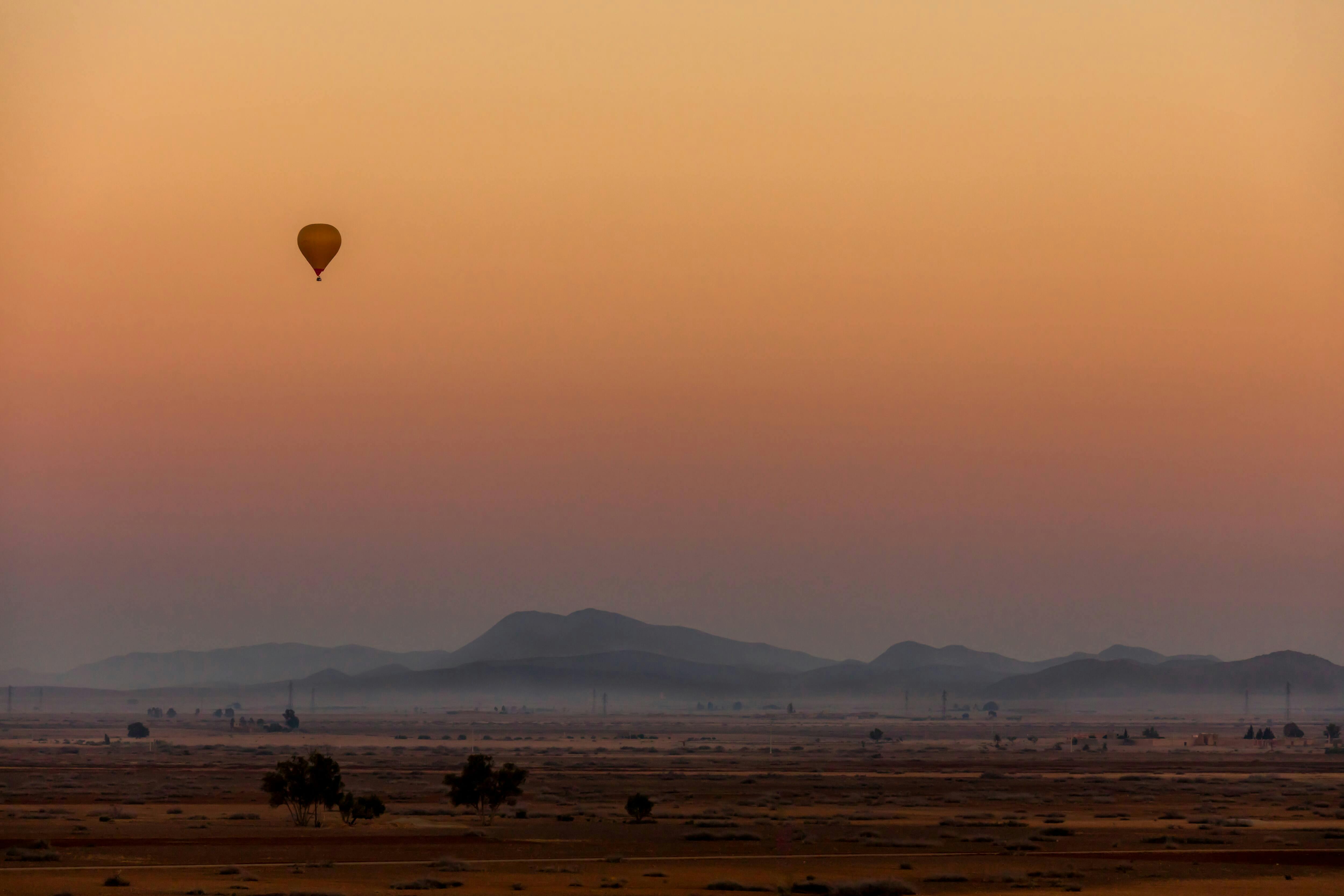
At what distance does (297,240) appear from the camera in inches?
2805

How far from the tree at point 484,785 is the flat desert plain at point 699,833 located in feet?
3.35

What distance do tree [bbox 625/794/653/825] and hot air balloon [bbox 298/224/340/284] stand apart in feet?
93.5

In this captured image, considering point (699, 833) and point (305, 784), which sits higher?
point (305, 784)

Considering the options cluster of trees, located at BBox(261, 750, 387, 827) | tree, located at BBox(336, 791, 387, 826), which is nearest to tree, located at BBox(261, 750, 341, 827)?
cluster of trees, located at BBox(261, 750, 387, 827)

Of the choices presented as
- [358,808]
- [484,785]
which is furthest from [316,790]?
[484,785]

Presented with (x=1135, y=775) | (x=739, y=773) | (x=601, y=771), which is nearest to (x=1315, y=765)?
(x=1135, y=775)

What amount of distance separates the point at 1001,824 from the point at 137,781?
61243 millimetres

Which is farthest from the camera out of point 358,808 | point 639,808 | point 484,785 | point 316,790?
point 639,808

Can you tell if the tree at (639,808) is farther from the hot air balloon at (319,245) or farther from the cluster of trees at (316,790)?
the hot air balloon at (319,245)

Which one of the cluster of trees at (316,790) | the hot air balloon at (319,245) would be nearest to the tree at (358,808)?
the cluster of trees at (316,790)

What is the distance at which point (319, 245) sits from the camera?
70.6 m

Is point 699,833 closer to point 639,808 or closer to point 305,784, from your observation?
point 639,808

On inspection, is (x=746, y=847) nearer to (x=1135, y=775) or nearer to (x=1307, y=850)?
(x=1307, y=850)

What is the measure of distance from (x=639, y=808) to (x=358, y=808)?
13.5 meters
